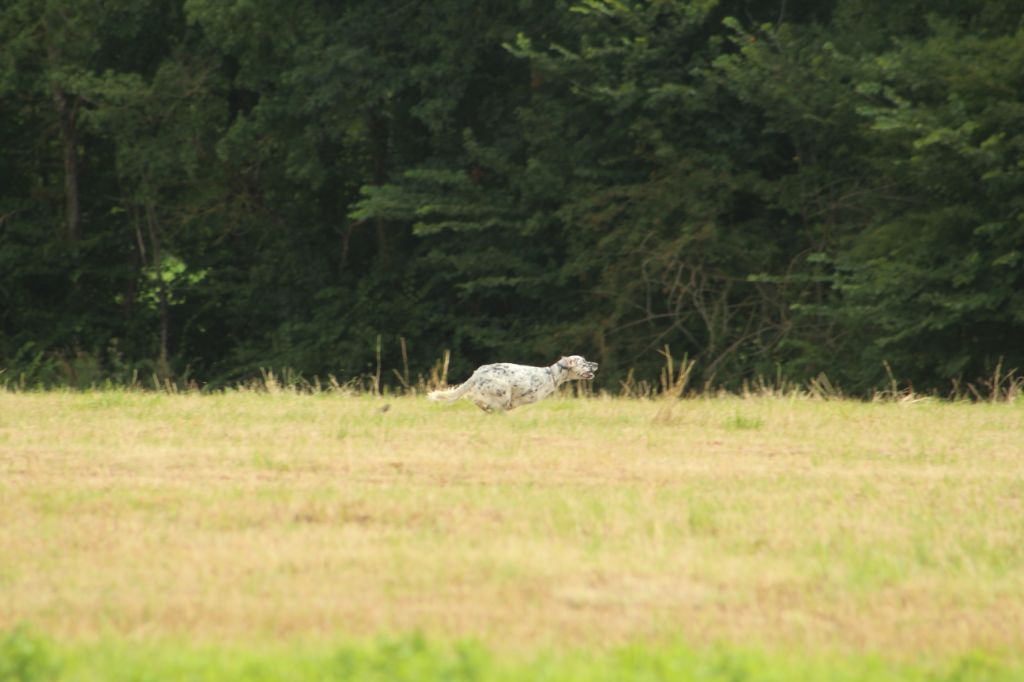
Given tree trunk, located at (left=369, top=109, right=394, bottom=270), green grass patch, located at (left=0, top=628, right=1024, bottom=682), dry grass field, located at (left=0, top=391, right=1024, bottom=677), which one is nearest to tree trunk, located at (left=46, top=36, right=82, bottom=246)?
tree trunk, located at (left=369, top=109, right=394, bottom=270)

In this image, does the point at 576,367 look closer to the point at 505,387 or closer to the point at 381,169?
the point at 505,387

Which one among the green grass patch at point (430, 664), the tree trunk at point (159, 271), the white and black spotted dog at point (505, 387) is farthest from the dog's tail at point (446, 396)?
the tree trunk at point (159, 271)

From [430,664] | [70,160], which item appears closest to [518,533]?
[430,664]

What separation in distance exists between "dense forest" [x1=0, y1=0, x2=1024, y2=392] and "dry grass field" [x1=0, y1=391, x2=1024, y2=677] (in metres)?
11.6

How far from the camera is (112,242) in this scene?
36.2m

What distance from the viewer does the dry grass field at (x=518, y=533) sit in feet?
22.0

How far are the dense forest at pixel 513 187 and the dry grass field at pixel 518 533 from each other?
11.6m

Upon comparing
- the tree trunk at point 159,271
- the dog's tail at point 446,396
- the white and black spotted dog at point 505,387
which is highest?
the white and black spotted dog at point 505,387

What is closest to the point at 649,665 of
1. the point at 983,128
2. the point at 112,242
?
the point at 983,128

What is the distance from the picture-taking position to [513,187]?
3072 cm

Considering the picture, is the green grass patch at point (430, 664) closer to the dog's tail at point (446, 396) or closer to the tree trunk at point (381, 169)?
the dog's tail at point (446, 396)

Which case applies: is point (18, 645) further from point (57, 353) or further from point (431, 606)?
point (57, 353)

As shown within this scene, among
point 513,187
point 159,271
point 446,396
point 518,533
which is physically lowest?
point 159,271

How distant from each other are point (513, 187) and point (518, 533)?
22.6m
